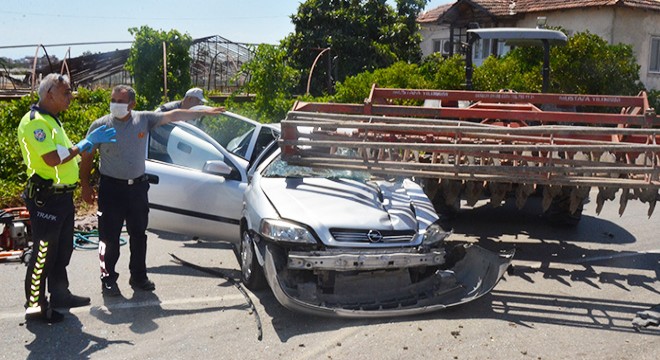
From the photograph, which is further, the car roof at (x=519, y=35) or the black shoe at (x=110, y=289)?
the car roof at (x=519, y=35)

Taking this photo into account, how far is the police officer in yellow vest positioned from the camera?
18.9ft

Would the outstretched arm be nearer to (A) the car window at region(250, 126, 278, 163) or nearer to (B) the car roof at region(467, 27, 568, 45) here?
(A) the car window at region(250, 126, 278, 163)

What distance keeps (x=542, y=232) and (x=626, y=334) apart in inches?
166

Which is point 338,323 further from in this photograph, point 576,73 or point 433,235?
point 576,73

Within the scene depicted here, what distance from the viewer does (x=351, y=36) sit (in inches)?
1054

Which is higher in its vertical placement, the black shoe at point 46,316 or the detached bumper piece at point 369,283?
the detached bumper piece at point 369,283

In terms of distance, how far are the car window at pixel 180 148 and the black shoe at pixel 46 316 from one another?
240 cm

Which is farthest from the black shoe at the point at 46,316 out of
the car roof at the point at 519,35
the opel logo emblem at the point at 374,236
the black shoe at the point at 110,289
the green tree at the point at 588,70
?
A: the green tree at the point at 588,70

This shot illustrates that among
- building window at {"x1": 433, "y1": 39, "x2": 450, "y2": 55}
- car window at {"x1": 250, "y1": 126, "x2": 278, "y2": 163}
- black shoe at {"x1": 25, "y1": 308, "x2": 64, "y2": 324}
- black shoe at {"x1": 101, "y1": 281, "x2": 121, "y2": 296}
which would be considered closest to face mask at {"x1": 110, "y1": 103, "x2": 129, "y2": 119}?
black shoe at {"x1": 101, "y1": 281, "x2": 121, "y2": 296}

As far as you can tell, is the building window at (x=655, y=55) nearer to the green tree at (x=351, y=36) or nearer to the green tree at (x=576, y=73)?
the green tree at (x=351, y=36)

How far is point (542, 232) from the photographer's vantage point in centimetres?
983

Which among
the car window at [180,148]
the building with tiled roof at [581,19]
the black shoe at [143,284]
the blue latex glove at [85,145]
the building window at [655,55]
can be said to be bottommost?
the black shoe at [143,284]

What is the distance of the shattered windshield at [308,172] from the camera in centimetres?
726

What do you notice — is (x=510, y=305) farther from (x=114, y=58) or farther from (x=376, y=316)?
(x=114, y=58)
